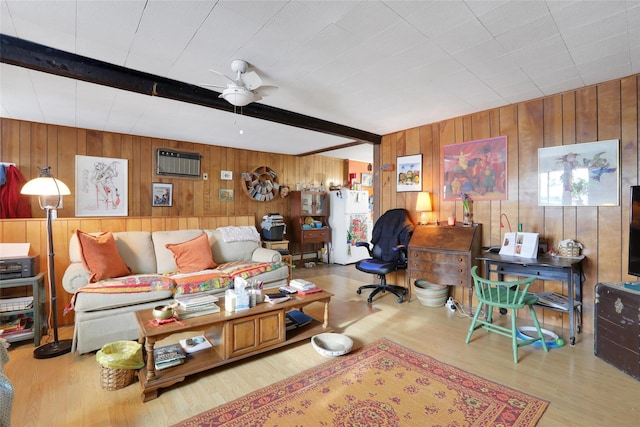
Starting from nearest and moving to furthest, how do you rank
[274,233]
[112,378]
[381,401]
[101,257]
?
[381,401]
[112,378]
[101,257]
[274,233]

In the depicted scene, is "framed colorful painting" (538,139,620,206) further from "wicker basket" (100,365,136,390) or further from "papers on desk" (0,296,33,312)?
"papers on desk" (0,296,33,312)

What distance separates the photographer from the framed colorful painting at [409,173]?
4.18 metres

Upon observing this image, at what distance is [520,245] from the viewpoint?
9.97ft

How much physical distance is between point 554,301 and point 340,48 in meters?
2.92

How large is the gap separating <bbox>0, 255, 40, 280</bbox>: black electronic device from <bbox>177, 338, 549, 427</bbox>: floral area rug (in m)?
2.23

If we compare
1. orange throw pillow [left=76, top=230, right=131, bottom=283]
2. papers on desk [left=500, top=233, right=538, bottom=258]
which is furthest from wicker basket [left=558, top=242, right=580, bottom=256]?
orange throw pillow [left=76, top=230, right=131, bottom=283]

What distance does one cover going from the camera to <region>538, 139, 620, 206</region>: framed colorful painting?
274 cm

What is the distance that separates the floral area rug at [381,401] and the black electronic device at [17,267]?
2225mm

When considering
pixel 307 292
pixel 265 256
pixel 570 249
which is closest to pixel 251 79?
pixel 307 292

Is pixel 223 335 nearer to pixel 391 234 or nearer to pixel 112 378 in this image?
pixel 112 378

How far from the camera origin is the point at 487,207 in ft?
11.6

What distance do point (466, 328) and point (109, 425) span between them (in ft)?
9.76

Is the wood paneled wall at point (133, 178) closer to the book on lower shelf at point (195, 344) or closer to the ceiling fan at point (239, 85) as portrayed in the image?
the book on lower shelf at point (195, 344)

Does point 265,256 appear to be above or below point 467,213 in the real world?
below
